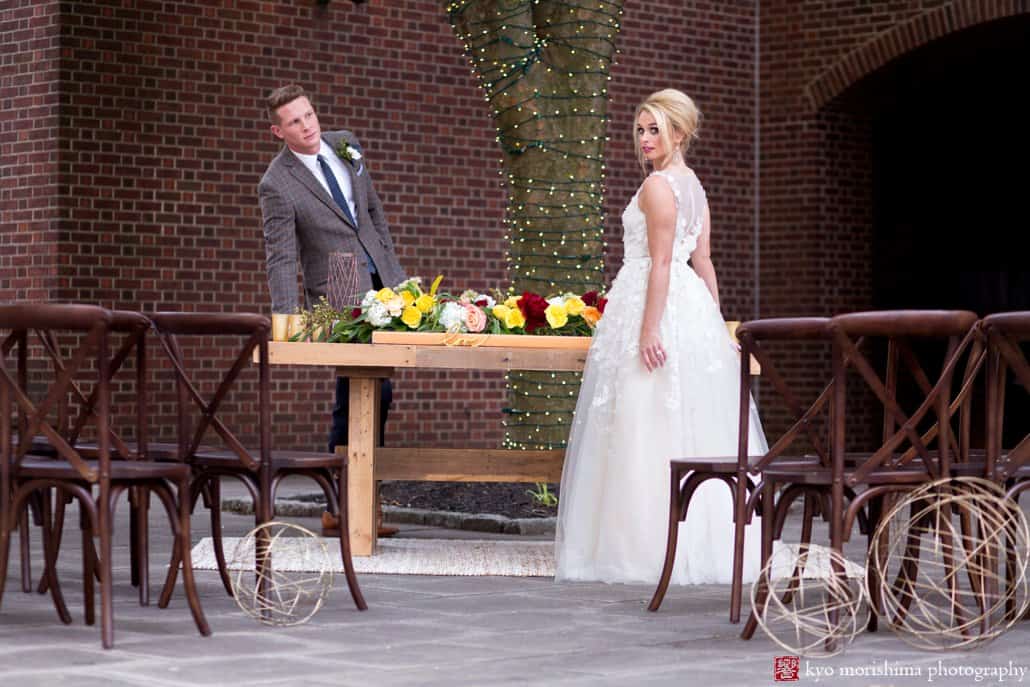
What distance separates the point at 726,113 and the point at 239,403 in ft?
16.5

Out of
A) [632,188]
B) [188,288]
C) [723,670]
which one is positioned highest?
[632,188]

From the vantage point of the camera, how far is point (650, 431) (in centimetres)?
674

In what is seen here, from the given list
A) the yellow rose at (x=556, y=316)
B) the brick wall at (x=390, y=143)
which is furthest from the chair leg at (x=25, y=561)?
the brick wall at (x=390, y=143)

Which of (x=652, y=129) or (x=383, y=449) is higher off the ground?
(x=652, y=129)

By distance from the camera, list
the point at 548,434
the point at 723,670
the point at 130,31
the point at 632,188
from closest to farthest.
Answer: the point at 723,670 < the point at 548,434 < the point at 130,31 < the point at 632,188

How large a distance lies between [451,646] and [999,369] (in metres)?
1.80

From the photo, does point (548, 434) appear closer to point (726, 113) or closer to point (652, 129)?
point (652, 129)

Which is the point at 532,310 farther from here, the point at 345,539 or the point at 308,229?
the point at 345,539

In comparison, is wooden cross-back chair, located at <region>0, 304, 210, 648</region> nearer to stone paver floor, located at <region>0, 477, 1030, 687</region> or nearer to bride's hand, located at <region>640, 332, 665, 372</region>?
stone paver floor, located at <region>0, 477, 1030, 687</region>

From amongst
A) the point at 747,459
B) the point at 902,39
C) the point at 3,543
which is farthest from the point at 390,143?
the point at 3,543

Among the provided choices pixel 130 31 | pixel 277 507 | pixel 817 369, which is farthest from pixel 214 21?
pixel 817 369

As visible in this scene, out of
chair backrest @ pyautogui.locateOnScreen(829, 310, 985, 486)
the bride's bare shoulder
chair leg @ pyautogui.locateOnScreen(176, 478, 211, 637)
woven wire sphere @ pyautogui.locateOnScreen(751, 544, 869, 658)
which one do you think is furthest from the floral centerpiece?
chair backrest @ pyautogui.locateOnScreen(829, 310, 985, 486)

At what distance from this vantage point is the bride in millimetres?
6695

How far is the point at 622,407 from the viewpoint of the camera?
6.78 metres
